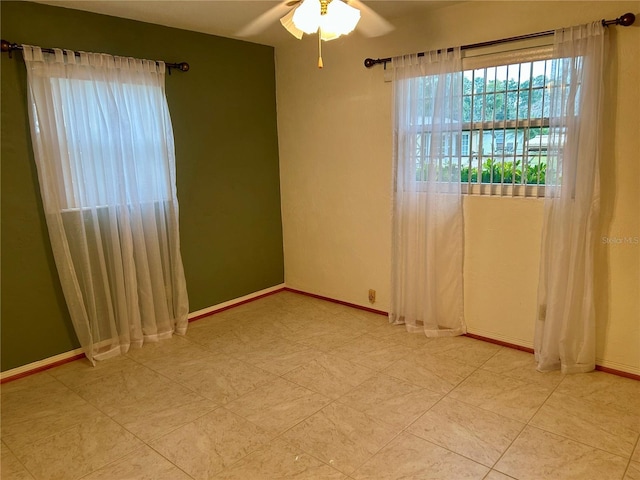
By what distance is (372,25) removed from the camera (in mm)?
3402

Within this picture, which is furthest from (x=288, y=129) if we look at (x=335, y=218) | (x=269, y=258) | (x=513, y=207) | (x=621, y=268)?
(x=621, y=268)

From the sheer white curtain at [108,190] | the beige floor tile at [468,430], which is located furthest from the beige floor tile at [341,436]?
the sheer white curtain at [108,190]

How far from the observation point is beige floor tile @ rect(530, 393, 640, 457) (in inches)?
85.5

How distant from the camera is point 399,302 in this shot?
3646 millimetres

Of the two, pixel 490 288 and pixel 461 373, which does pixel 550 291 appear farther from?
pixel 461 373

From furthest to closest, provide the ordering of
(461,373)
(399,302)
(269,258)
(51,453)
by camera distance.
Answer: (269,258) → (399,302) → (461,373) → (51,453)

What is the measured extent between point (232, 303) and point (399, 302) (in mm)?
1604

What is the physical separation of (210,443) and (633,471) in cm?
197

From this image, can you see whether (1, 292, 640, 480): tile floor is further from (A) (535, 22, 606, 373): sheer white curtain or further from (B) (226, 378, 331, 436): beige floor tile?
(A) (535, 22, 606, 373): sheer white curtain

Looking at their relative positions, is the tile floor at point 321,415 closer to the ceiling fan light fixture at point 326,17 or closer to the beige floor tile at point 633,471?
the beige floor tile at point 633,471

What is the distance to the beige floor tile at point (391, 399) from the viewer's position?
2.45 metres

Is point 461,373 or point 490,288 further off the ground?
point 490,288

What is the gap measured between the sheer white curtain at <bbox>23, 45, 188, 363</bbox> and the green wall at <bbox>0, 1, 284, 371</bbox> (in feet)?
0.44

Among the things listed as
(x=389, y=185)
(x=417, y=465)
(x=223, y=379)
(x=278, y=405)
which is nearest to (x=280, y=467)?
(x=278, y=405)
